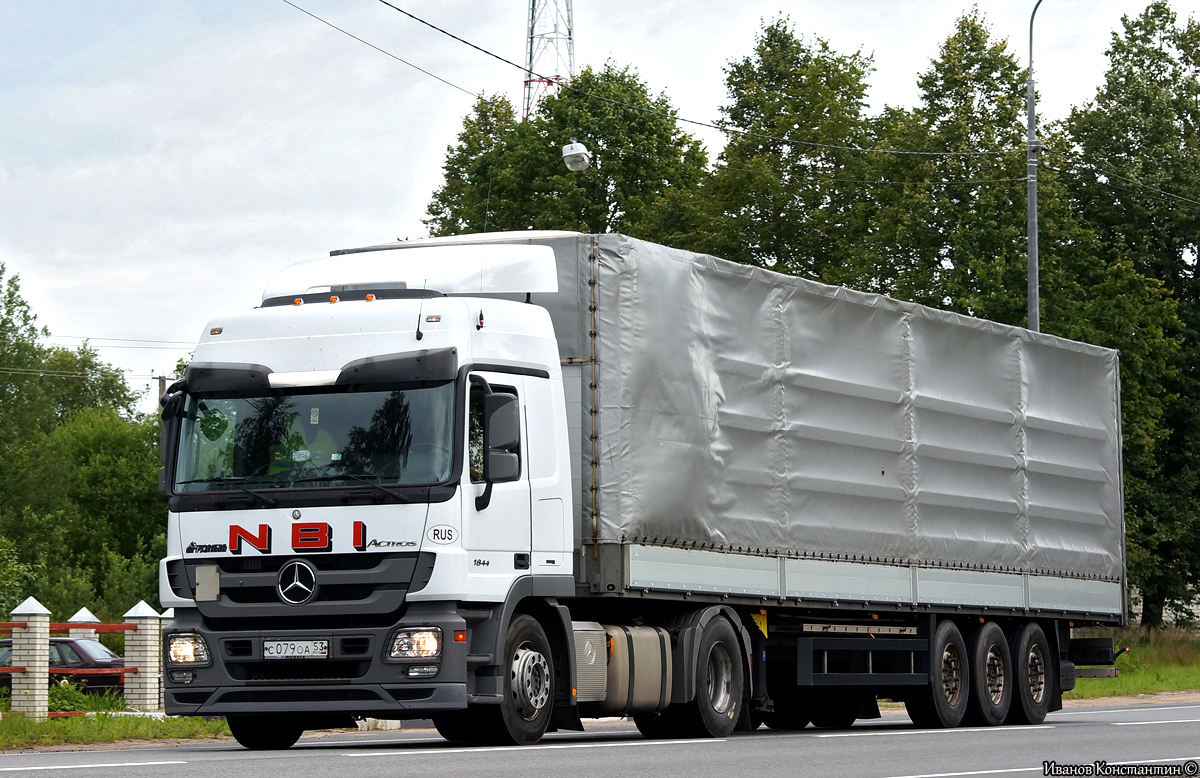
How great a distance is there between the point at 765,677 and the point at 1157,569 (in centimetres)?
3068

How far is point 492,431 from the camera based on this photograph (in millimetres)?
12812

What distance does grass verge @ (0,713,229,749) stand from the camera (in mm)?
16188

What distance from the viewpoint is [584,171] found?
50.2m

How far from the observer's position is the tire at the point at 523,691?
13.0m

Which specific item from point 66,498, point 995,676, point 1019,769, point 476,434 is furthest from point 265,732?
point 66,498

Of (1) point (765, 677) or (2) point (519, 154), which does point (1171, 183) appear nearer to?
(2) point (519, 154)

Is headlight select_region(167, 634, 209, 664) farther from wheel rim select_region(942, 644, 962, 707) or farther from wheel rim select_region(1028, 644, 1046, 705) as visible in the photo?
wheel rim select_region(1028, 644, 1046, 705)

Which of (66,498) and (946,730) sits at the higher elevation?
(66,498)

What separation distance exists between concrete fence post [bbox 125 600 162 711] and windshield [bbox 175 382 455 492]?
9.99m

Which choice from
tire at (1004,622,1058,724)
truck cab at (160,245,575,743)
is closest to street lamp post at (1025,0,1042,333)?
tire at (1004,622,1058,724)

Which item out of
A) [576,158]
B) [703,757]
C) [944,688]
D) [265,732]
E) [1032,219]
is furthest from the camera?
[1032,219]

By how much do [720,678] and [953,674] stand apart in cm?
417

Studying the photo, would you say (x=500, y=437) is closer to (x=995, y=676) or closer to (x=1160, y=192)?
(x=995, y=676)

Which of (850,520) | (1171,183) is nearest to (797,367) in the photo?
(850,520)
